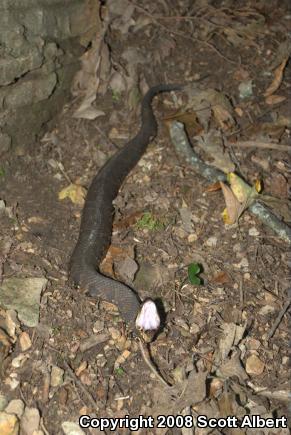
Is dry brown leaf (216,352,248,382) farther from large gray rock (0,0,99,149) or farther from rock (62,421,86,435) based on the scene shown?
large gray rock (0,0,99,149)

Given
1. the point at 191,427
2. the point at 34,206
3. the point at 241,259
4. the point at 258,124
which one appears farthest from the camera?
the point at 258,124

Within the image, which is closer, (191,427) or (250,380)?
(191,427)

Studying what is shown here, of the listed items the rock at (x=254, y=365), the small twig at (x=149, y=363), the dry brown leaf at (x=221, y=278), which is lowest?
the rock at (x=254, y=365)

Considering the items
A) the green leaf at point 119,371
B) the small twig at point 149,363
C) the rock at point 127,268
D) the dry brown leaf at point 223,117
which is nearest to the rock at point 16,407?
the green leaf at point 119,371

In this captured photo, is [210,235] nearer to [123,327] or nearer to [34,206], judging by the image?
[123,327]

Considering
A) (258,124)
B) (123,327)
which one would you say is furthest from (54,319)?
(258,124)

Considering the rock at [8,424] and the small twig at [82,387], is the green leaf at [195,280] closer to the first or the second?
the small twig at [82,387]

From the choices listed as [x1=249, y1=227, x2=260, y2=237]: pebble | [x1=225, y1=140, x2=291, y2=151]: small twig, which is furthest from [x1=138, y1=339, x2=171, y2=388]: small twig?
[x1=225, y1=140, x2=291, y2=151]: small twig
